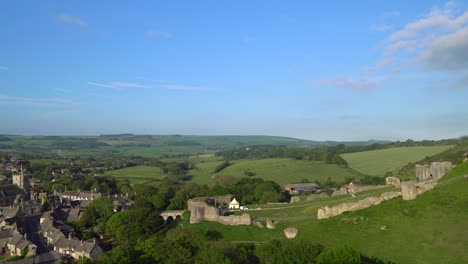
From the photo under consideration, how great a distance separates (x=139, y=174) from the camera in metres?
134

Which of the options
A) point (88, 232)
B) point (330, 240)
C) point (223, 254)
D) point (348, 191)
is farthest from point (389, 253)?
point (88, 232)

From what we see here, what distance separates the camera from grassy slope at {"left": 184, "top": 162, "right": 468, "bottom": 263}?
29.3m

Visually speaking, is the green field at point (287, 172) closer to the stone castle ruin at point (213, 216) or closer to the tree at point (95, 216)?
the tree at point (95, 216)

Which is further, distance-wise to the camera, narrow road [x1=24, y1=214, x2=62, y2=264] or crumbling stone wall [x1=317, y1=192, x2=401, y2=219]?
narrow road [x1=24, y1=214, x2=62, y2=264]

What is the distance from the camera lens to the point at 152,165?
16288cm

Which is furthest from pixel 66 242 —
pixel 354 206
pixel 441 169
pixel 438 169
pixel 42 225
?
pixel 441 169

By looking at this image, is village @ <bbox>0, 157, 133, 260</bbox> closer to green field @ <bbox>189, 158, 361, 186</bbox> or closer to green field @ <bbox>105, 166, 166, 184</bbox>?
green field @ <bbox>105, 166, 166, 184</bbox>

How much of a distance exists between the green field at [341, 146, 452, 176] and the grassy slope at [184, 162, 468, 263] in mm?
65682

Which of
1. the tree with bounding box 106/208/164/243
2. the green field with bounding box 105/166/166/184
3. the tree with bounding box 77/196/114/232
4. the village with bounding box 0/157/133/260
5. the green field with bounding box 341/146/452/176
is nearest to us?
the village with bounding box 0/157/133/260

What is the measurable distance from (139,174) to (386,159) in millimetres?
74894

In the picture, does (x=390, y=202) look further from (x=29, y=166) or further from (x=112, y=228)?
(x=29, y=166)

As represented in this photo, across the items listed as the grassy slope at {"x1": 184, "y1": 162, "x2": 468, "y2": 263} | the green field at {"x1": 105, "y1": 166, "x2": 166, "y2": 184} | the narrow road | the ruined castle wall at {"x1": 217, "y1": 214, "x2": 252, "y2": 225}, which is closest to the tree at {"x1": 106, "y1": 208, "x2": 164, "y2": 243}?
the narrow road

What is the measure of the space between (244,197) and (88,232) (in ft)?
81.4

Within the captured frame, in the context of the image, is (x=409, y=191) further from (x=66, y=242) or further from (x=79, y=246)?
(x=66, y=242)
